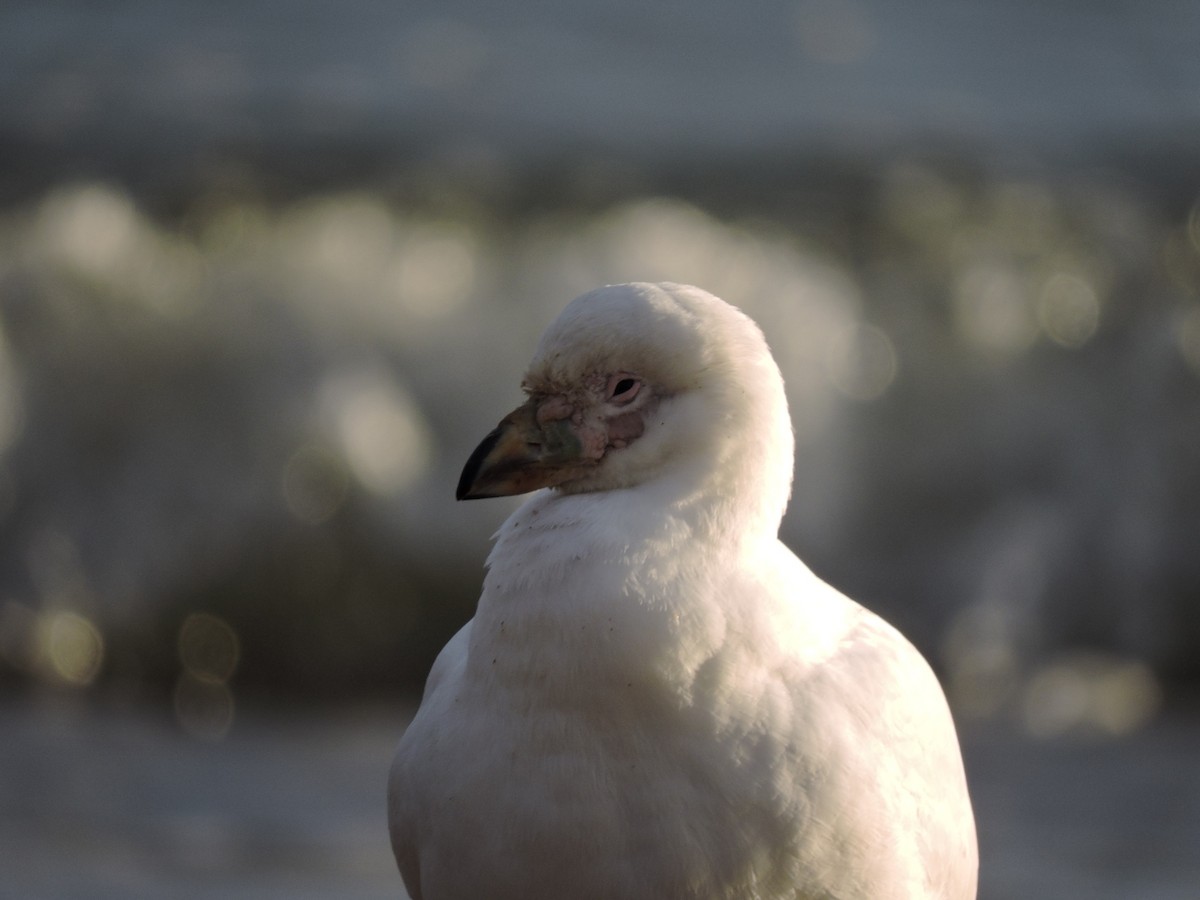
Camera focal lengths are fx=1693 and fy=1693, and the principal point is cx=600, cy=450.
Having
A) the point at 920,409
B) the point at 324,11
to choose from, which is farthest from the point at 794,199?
the point at 324,11

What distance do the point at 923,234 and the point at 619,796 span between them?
810 centimetres

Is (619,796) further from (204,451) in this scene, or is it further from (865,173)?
(865,173)

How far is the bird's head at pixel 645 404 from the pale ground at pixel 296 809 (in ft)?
9.97

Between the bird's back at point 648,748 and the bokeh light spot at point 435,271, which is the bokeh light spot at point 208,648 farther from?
the bird's back at point 648,748

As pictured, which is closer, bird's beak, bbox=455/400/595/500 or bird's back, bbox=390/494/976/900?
bird's back, bbox=390/494/976/900

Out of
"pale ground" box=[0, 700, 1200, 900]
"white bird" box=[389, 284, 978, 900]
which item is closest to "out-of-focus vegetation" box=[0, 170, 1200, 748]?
"pale ground" box=[0, 700, 1200, 900]

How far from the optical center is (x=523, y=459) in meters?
3.28

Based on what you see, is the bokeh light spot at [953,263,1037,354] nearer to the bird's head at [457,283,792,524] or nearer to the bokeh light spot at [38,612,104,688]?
the bokeh light spot at [38,612,104,688]

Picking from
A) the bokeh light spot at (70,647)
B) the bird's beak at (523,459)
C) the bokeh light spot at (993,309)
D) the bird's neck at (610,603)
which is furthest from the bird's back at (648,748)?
the bokeh light spot at (993,309)

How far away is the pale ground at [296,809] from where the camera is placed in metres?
5.97

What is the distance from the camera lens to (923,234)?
34.8ft

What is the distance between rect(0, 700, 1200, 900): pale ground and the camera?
19.6 feet

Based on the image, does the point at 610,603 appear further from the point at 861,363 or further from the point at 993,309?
the point at 993,309

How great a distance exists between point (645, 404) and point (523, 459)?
266mm
